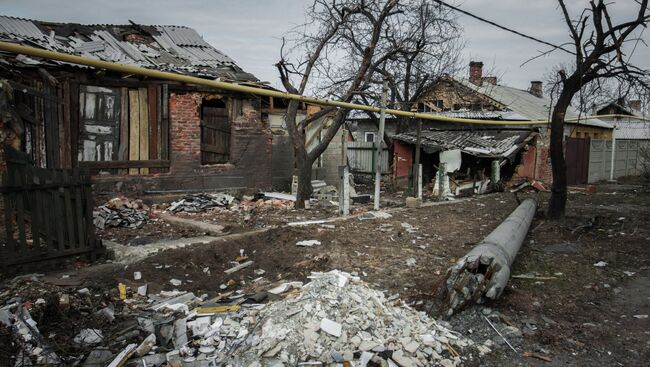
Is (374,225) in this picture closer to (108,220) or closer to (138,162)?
(108,220)

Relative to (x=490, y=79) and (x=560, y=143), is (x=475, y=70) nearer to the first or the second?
(x=490, y=79)

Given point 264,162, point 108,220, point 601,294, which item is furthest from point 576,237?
point 108,220

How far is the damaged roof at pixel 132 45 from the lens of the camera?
11.0 m

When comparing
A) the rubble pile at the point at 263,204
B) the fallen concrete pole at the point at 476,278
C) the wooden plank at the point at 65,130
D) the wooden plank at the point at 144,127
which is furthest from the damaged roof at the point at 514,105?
the fallen concrete pole at the point at 476,278

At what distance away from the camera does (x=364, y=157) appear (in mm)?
20672

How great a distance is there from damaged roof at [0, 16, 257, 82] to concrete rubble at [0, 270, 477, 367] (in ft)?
27.3

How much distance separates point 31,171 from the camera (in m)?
5.26

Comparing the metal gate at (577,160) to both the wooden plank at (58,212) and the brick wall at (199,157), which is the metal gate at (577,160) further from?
the wooden plank at (58,212)

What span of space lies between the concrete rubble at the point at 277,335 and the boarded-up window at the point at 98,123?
748 cm

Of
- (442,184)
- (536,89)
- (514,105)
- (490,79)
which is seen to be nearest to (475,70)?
(490,79)

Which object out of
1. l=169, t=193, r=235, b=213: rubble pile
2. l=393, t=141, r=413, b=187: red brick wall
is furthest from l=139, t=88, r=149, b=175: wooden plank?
l=393, t=141, r=413, b=187: red brick wall

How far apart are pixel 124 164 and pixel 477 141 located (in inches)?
496

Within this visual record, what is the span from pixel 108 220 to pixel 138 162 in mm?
2679

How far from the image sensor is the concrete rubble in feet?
10.6
